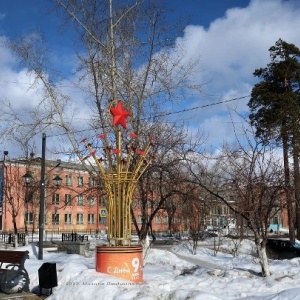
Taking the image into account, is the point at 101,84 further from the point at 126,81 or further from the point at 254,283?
the point at 254,283

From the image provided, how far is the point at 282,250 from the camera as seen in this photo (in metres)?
25.0

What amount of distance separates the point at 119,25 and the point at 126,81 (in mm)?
2149

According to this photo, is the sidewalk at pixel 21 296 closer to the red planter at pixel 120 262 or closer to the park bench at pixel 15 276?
the park bench at pixel 15 276

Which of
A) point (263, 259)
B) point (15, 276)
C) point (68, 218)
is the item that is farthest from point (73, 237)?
point (68, 218)

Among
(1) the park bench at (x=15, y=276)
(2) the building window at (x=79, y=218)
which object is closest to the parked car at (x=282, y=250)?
(1) the park bench at (x=15, y=276)

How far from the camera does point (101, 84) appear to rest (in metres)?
16.4

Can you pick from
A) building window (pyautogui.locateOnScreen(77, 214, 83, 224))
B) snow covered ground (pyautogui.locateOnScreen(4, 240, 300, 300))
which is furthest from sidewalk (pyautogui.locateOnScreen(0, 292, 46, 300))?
building window (pyautogui.locateOnScreen(77, 214, 83, 224))

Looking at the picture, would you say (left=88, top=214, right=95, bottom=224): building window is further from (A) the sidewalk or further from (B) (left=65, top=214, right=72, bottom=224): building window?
(A) the sidewalk

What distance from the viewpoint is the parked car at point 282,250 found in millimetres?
24447

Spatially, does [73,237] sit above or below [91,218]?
below

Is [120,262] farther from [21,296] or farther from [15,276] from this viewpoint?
[15,276]

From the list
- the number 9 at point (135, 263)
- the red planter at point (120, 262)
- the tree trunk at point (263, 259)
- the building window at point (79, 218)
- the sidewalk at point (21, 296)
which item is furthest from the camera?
the building window at point (79, 218)

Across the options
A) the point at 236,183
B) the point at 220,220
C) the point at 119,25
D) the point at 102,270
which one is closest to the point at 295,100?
the point at 220,220

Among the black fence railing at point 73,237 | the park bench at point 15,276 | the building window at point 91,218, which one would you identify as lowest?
the park bench at point 15,276
